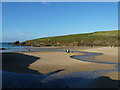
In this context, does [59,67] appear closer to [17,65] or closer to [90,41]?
[17,65]

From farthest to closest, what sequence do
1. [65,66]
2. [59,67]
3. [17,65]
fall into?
[17,65], [65,66], [59,67]

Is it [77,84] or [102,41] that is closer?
[77,84]

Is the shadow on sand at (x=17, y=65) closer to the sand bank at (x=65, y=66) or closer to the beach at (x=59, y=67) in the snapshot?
the beach at (x=59, y=67)

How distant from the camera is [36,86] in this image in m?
7.76

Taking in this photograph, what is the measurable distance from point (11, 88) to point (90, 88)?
185 inches

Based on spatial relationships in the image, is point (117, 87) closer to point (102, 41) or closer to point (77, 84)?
point (77, 84)

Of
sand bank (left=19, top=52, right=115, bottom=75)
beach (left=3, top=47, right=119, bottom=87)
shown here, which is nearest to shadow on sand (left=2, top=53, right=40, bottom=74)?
beach (left=3, top=47, right=119, bottom=87)

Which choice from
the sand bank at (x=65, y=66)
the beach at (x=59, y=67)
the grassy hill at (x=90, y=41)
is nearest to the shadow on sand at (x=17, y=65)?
the beach at (x=59, y=67)

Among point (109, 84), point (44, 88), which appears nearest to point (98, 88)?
point (109, 84)

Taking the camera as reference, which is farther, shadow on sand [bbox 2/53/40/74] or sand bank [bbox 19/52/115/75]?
shadow on sand [bbox 2/53/40/74]

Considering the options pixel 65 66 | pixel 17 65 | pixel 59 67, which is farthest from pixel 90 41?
pixel 17 65

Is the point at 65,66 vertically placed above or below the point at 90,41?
below

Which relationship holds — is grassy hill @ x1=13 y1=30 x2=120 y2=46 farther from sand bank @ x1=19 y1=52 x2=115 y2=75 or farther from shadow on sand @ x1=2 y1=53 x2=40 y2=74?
shadow on sand @ x1=2 y1=53 x2=40 y2=74

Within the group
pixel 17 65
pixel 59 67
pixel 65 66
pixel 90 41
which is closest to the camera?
pixel 59 67
